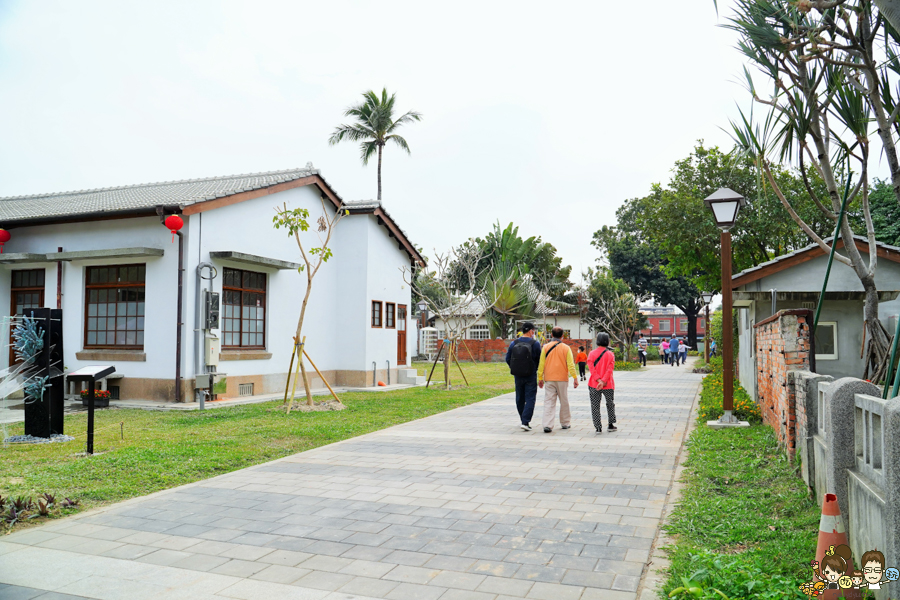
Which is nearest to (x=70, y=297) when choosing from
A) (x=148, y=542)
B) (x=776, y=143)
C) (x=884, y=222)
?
(x=148, y=542)

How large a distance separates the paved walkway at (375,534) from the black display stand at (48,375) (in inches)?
130

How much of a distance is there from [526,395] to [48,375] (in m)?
6.83

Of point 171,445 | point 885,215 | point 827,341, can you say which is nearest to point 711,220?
point 885,215

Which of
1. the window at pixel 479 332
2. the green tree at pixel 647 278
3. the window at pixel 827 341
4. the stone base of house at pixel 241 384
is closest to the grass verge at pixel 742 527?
the window at pixel 827 341

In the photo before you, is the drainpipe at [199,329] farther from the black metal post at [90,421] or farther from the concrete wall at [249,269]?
the black metal post at [90,421]

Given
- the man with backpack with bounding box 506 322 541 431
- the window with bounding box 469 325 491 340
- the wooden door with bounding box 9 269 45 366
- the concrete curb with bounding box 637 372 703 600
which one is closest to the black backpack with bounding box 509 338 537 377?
the man with backpack with bounding box 506 322 541 431

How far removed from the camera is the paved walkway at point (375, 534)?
13.7ft

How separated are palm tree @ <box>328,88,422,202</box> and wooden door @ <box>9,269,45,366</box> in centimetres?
2153

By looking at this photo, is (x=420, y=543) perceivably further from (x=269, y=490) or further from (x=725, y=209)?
(x=725, y=209)

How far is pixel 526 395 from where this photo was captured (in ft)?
35.3

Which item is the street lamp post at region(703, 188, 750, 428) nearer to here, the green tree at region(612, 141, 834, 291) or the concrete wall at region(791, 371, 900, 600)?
the concrete wall at region(791, 371, 900, 600)

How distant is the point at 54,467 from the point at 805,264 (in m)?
13.4

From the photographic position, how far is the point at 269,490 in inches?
264

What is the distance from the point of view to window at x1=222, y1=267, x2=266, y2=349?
15852mm
